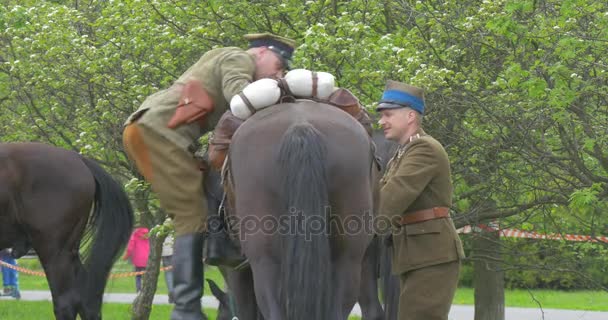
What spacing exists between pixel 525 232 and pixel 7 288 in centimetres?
984

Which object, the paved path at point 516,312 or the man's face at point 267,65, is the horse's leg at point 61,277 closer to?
the man's face at point 267,65

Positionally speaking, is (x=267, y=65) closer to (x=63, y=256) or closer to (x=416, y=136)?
(x=416, y=136)

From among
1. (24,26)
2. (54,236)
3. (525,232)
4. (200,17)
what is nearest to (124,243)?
(54,236)

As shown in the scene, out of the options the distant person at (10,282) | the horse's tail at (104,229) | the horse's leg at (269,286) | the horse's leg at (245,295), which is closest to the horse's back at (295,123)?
the horse's leg at (269,286)

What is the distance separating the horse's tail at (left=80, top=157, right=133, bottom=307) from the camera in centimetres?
995

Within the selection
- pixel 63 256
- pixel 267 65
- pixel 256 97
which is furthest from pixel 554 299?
pixel 256 97

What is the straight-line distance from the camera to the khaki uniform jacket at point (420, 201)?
6.48 m

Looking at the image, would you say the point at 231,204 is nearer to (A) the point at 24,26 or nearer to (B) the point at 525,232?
(A) the point at 24,26

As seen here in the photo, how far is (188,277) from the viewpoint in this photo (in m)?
6.21

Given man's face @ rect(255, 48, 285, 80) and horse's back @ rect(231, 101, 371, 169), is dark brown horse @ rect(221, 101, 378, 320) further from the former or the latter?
man's face @ rect(255, 48, 285, 80)

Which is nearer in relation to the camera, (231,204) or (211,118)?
(231,204)

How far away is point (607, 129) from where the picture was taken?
30.7 feet

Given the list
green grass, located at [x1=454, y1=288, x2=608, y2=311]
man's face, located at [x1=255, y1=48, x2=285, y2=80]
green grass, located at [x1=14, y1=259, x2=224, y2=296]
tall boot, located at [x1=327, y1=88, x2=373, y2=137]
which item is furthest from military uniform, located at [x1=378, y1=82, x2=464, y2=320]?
green grass, located at [x1=14, y1=259, x2=224, y2=296]

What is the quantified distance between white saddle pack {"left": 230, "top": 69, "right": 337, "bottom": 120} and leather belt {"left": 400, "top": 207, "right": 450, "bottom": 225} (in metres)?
1.20
